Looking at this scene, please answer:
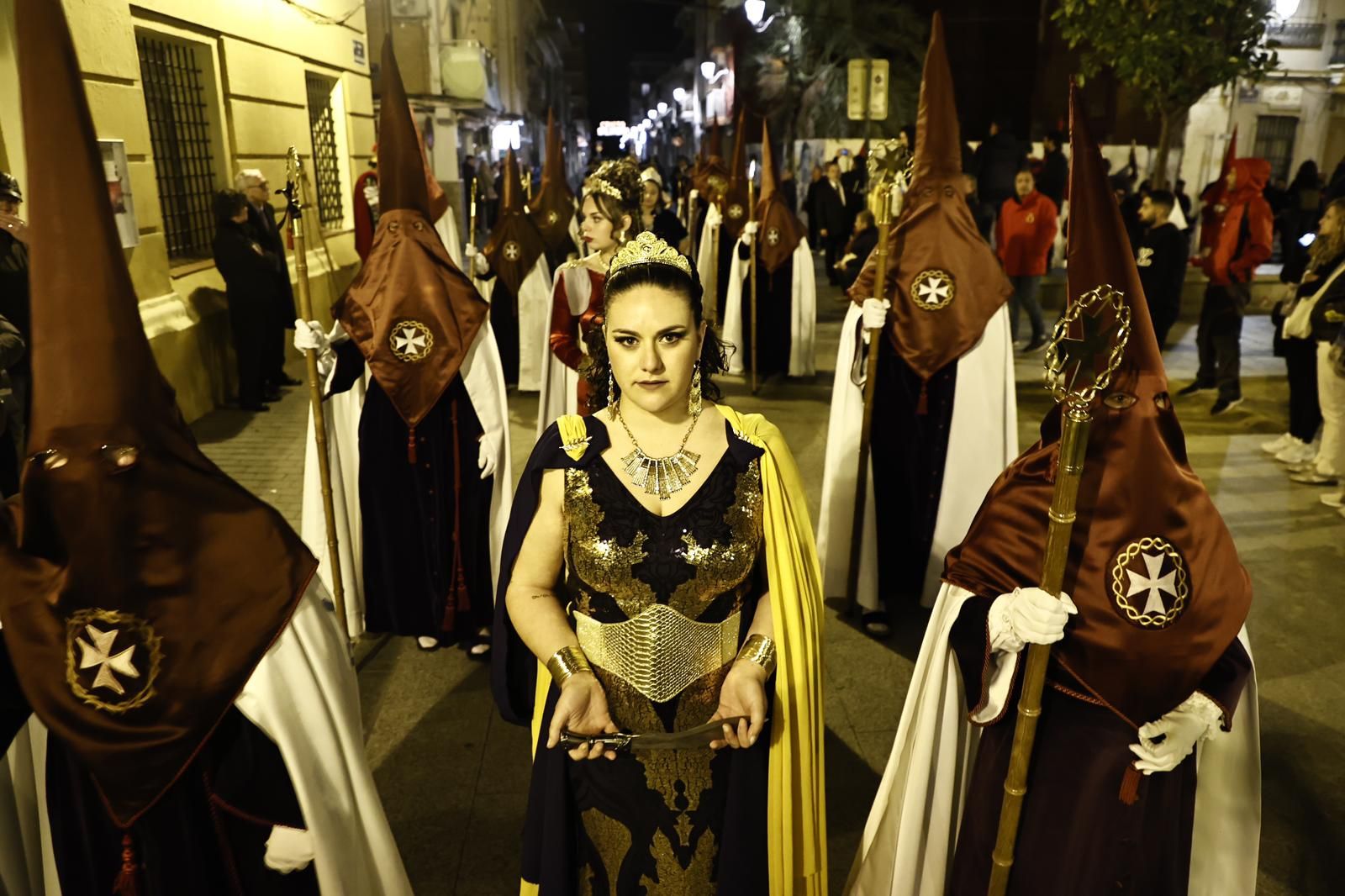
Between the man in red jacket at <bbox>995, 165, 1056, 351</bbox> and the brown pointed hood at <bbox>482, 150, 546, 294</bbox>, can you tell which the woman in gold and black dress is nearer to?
the brown pointed hood at <bbox>482, 150, 546, 294</bbox>

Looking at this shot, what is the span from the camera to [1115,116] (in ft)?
74.2

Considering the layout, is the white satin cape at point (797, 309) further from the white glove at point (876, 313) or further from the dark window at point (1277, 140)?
the dark window at point (1277, 140)

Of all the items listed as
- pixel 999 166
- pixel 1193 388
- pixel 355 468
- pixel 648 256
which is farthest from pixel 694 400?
pixel 999 166

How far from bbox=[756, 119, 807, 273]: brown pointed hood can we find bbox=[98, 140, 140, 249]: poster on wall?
5.55 metres

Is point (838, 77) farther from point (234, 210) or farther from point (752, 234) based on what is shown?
point (234, 210)

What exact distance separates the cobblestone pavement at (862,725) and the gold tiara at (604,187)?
2.28 meters

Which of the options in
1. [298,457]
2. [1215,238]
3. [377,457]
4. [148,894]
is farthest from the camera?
[1215,238]

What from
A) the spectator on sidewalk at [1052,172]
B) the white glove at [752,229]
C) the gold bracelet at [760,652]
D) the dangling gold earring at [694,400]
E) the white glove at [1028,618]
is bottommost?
the gold bracelet at [760,652]

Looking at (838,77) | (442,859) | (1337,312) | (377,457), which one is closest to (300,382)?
(377,457)

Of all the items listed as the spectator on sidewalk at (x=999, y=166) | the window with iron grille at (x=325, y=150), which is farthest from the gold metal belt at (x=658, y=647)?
the spectator on sidewalk at (x=999, y=166)

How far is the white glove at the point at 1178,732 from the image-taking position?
6.62ft

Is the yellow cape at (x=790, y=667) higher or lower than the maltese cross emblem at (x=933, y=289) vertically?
lower

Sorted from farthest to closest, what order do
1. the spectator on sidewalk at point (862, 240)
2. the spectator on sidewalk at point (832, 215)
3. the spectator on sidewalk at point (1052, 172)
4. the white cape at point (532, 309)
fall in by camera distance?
1. the spectator on sidewalk at point (832, 215)
2. the spectator on sidewalk at point (1052, 172)
3. the spectator on sidewalk at point (862, 240)
4. the white cape at point (532, 309)

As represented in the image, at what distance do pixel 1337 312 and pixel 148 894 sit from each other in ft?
23.5
